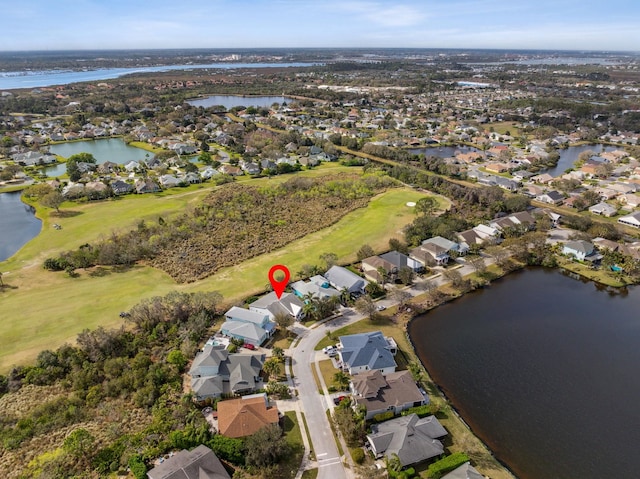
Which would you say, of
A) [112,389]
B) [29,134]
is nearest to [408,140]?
[112,389]

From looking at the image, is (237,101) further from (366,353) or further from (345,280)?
(366,353)

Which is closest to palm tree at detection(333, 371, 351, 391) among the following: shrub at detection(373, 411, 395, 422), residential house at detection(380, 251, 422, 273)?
shrub at detection(373, 411, 395, 422)

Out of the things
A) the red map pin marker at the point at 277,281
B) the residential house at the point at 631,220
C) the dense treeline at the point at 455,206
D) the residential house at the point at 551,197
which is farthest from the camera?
the residential house at the point at 551,197

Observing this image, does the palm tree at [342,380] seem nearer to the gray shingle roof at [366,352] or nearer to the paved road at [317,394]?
the gray shingle roof at [366,352]

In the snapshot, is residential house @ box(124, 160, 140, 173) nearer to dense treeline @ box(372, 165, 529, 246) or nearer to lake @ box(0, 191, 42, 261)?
lake @ box(0, 191, 42, 261)

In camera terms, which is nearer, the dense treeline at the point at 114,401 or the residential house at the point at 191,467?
the residential house at the point at 191,467

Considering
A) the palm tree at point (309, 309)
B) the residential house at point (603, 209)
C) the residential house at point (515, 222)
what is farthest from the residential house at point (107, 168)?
the residential house at point (603, 209)

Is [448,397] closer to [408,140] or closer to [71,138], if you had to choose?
[408,140]

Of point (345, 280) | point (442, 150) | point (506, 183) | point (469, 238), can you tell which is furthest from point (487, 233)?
point (442, 150)
